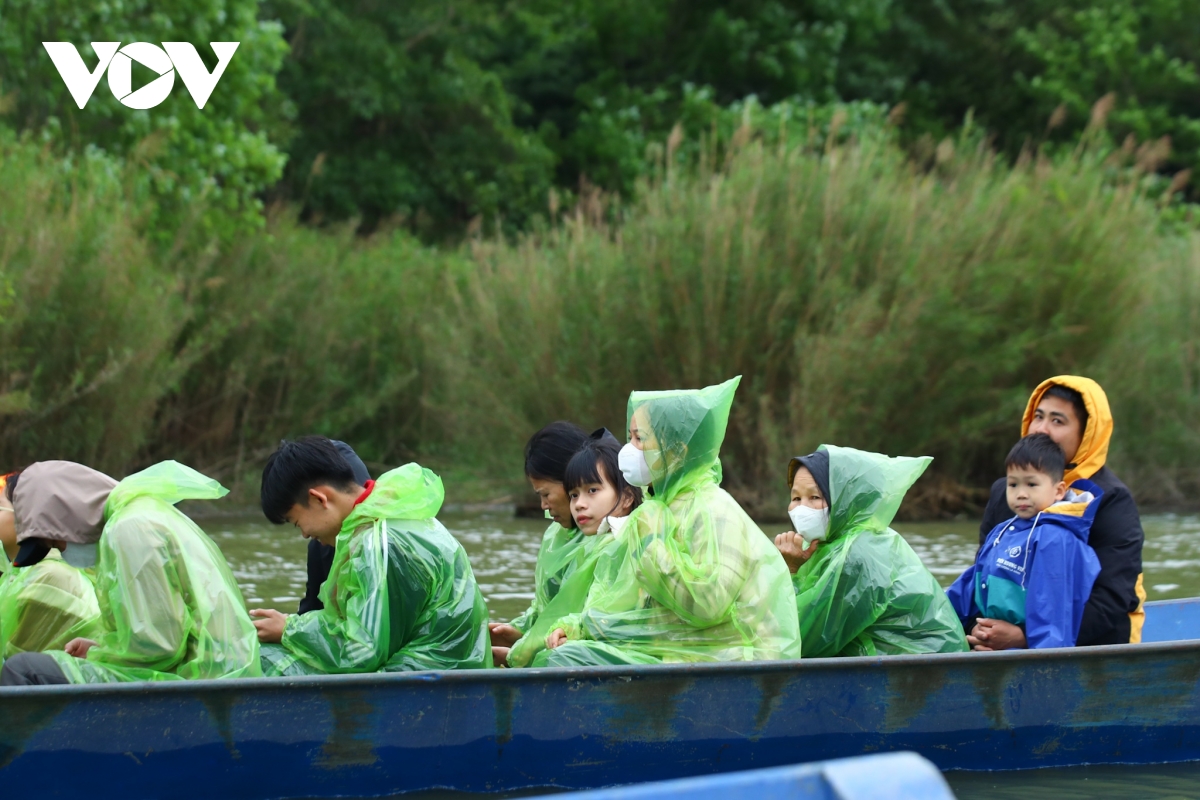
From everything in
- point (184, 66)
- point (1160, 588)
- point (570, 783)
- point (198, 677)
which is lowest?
point (1160, 588)

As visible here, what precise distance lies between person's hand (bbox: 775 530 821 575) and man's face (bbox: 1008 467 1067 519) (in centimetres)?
76

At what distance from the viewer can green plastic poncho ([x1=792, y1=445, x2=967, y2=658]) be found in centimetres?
546

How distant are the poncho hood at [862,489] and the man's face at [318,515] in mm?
1618

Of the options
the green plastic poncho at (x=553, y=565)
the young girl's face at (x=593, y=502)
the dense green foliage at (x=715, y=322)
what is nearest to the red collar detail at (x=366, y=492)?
the young girl's face at (x=593, y=502)

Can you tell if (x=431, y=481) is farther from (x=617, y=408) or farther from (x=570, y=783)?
(x=617, y=408)

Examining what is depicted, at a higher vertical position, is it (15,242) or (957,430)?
(15,242)

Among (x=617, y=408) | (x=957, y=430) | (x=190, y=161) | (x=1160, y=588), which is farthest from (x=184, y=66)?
(x=1160, y=588)

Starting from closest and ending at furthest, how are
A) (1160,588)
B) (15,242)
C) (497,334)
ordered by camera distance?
(1160,588)
(15,242)
(497,334)

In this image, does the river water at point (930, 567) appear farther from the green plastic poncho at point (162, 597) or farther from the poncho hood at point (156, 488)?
the poncho hood at point (156, 488)

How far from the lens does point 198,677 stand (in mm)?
5012

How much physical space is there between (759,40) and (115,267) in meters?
16.7

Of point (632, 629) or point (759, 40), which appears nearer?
point (632, 629)

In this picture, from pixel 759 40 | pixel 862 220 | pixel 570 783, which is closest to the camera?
pixel 570 783

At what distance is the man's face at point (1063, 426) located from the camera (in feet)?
19.6
